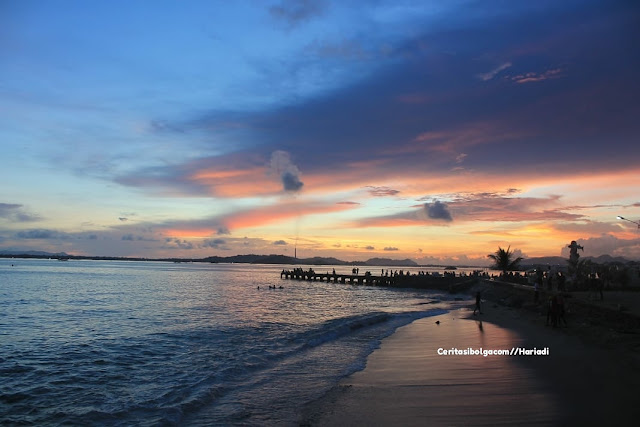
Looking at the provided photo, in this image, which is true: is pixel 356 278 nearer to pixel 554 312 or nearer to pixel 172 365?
pixel 554 312

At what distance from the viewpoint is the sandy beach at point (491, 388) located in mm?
8133

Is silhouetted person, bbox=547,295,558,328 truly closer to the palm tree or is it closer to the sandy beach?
the sandy beach

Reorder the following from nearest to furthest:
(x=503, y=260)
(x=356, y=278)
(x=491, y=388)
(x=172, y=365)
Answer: (x=491, y=388), (x=172, y=365), (x=503, y=260), (x=356, y=278)

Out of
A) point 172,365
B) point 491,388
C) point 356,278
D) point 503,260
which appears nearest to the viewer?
point 491,388

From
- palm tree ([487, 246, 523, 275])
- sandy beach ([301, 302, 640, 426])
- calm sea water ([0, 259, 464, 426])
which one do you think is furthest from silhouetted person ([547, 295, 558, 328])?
palm tree ([487, 246, 523, 275])

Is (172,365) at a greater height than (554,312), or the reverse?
(554,312)

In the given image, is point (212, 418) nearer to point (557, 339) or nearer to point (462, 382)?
point (462, 382)

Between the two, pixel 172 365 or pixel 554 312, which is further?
pixel 554 312

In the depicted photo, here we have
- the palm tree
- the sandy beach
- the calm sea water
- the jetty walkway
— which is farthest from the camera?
the jetty walkway

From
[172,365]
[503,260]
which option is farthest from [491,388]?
[503,260]

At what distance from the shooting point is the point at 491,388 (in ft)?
33.3

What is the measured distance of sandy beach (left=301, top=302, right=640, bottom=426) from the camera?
813 cm

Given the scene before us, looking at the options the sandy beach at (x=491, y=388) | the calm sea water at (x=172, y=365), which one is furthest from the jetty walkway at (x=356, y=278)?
the sandy beach at (x=491, y=388)

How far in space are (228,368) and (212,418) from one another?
493cm
